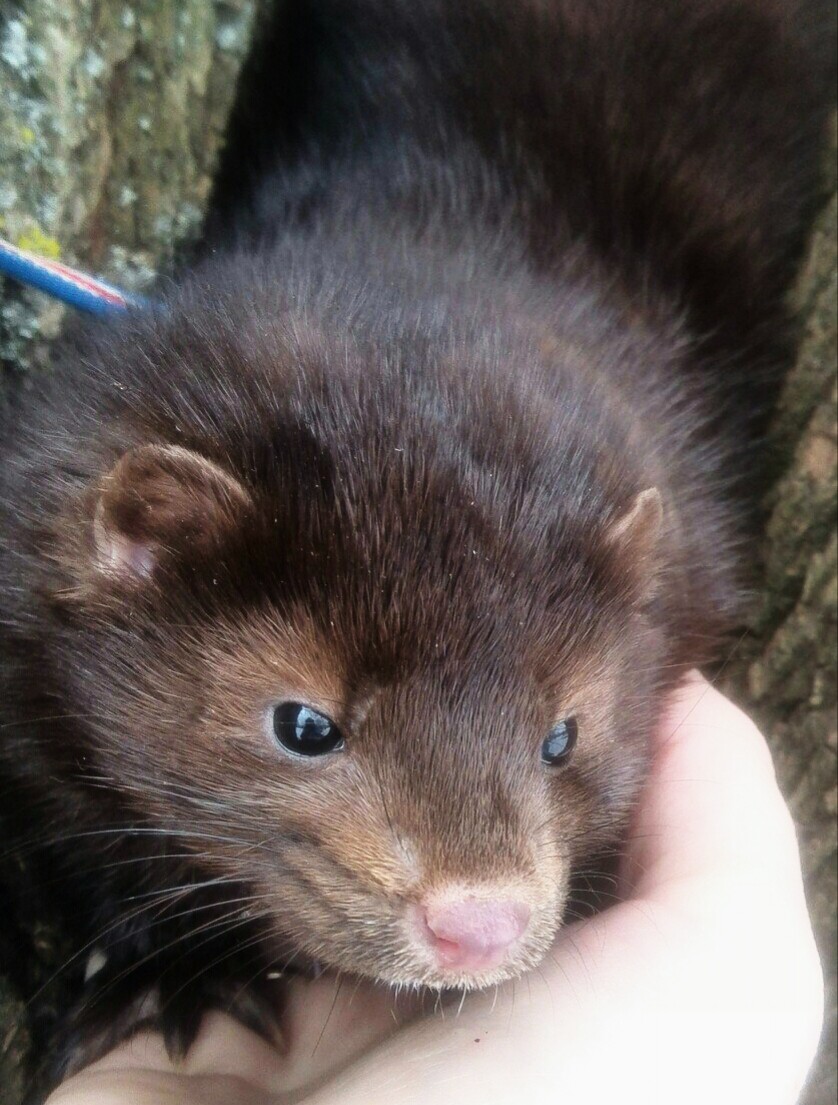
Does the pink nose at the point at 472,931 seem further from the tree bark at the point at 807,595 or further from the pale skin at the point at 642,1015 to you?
the tree bark at the point at 807,595

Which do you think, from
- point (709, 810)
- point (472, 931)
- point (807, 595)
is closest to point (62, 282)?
point (472, 931)

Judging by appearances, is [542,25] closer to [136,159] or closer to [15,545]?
[136,159]

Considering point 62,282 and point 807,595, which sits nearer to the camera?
point 62,282

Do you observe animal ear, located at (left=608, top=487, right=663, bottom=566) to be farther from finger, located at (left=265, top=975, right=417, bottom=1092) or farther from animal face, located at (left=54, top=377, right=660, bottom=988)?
finger, located at (left=265, top=975, right=417, bottom=1092)

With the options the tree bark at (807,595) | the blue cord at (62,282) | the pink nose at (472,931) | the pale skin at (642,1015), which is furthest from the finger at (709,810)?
the blue cord at (62,282)

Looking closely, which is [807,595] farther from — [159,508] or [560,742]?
[159,508]

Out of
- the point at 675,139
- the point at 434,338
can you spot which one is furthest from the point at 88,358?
the point at 675,139
